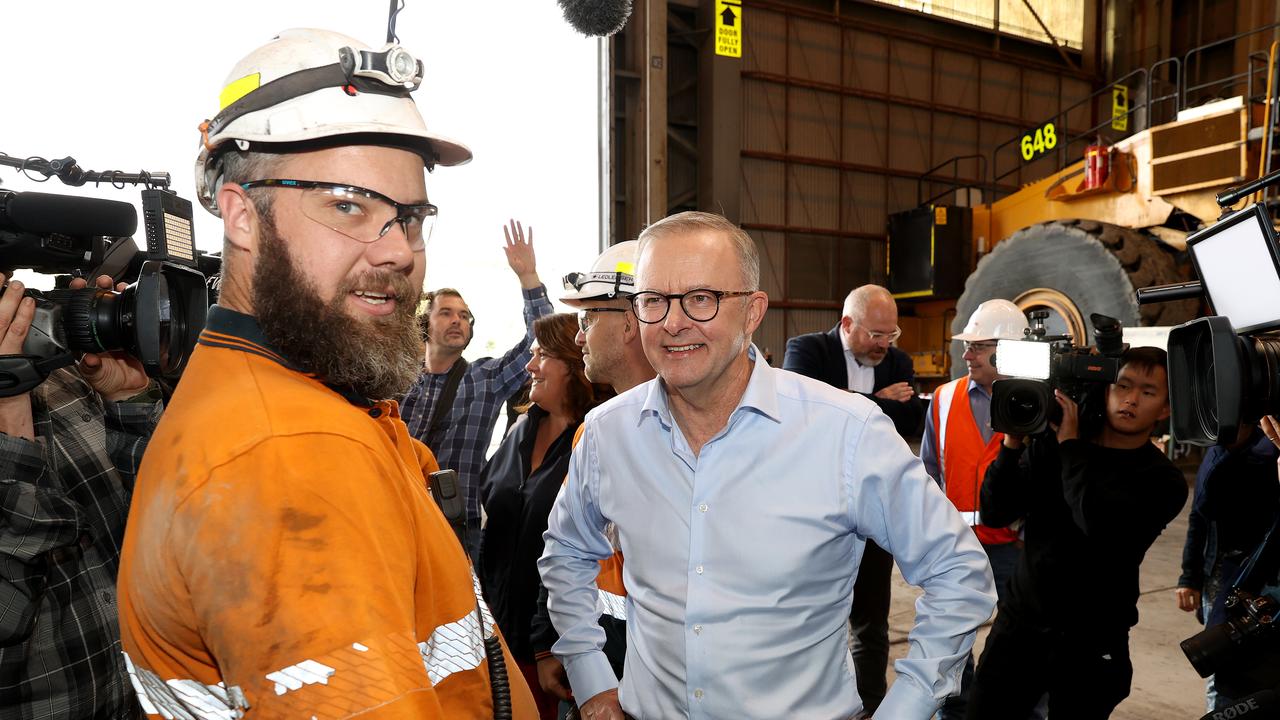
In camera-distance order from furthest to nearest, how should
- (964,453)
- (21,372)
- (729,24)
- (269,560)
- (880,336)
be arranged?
(729,24) → (880,336) → (964,453) → (21,372) → (269,560)

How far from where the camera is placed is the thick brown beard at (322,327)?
1.08 m

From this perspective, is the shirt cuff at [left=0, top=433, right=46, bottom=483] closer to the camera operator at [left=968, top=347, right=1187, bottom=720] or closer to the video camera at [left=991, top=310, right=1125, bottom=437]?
the video camera at [left=991, top=310, right=1125, bottom=437]

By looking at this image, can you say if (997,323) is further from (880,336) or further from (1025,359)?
(1025,359)

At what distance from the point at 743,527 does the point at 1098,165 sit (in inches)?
372

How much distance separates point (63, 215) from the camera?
171cm

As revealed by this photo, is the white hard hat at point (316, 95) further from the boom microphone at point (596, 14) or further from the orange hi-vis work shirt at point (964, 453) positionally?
the orange hi-vis work shirt at point (964, 453)

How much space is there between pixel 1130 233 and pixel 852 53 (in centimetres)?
1035

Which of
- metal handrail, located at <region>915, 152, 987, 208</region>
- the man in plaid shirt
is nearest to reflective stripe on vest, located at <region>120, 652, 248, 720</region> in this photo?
A: the man in plaid shirt

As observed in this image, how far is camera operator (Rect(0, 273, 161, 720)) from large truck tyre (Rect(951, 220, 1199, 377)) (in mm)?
8105

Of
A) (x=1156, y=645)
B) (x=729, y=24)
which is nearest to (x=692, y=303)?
(x=1156, y=645)

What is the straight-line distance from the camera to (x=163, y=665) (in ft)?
3.18

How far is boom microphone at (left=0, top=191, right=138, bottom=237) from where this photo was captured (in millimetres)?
1646

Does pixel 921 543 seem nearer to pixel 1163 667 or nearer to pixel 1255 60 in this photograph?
pixel 1163 667

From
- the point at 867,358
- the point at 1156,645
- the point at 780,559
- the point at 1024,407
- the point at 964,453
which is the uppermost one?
the point at 867,358
